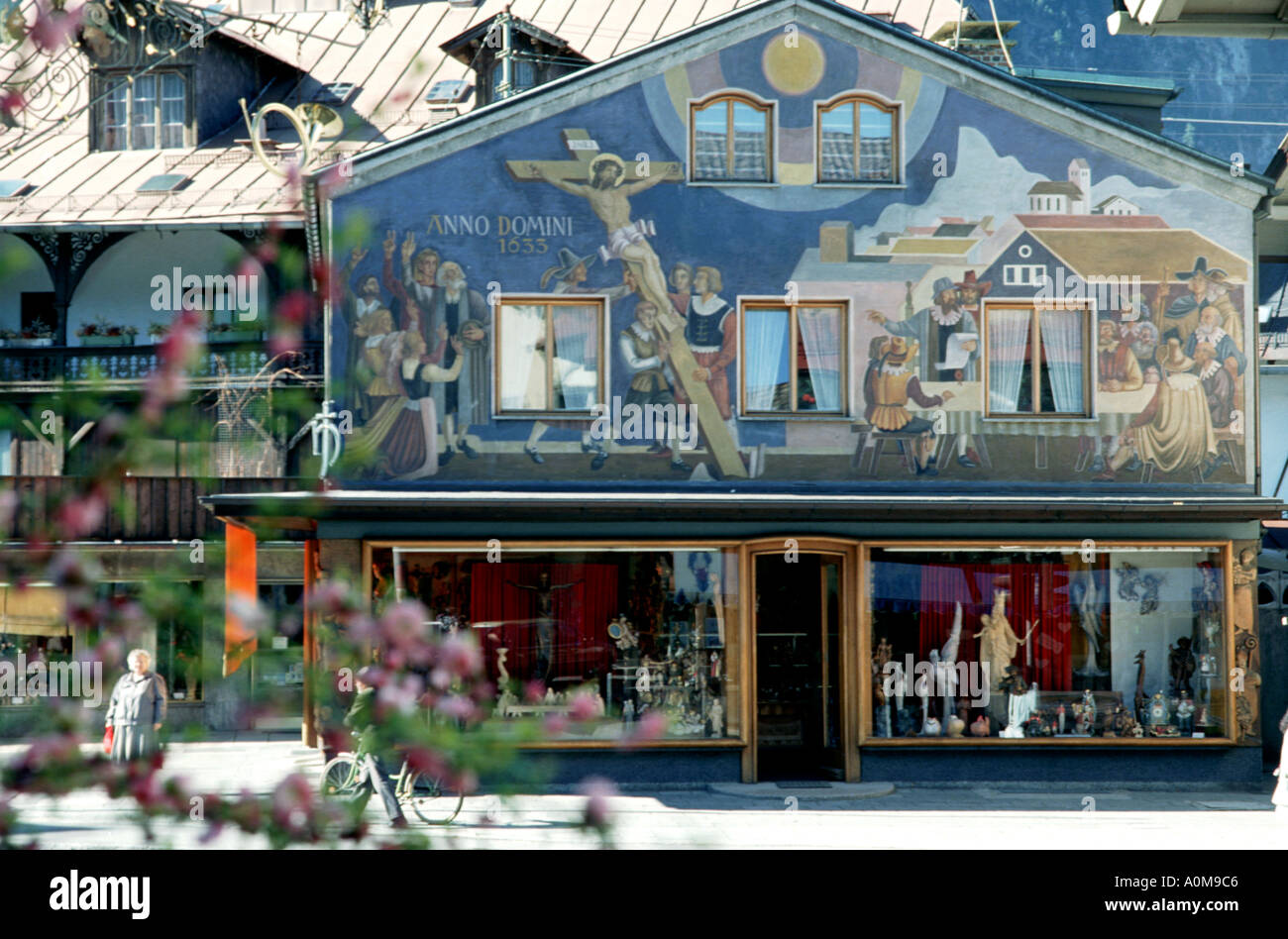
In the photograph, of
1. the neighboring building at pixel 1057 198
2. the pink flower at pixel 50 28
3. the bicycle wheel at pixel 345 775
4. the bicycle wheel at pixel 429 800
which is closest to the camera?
the pink flower at pixel 50 28

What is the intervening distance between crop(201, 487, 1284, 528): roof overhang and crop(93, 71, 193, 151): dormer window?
42.1 feet

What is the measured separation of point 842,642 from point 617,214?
243 inches

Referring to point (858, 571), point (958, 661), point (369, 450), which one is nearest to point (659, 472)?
point (858, 571)

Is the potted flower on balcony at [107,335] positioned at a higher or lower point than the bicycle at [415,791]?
higher

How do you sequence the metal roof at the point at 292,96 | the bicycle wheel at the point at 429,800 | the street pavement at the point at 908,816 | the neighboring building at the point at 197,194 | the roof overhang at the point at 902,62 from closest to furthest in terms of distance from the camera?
the street pavement at the point at 908,816, the bicycle wheel at the point at 429,800, the roof overhang at the point at 902,62, the neighboring building at the point at 197,194, the metal roof at the point at 292,96

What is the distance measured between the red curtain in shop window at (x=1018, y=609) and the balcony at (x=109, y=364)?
1101 centimetres

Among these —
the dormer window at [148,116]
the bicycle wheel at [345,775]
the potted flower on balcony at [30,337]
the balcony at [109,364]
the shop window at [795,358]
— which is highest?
the dormer window at [148,116]

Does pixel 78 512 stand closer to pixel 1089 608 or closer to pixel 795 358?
pixel 795 358

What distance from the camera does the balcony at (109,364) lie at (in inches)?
1015

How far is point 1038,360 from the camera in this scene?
66.3 ft

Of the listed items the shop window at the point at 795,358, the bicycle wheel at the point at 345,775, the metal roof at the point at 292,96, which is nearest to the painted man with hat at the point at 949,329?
the shop window at the point at 795,358

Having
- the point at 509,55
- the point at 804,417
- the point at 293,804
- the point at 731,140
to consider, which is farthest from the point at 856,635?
the point at 293,804

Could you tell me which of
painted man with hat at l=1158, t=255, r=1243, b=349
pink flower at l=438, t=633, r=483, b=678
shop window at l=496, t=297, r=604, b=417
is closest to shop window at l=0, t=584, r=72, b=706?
shop window at l=496, t=297, r=604, b=417

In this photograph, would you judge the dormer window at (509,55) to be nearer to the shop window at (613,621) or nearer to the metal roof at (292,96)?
the metal roof at (292,96)
